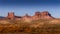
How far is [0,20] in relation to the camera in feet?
103
